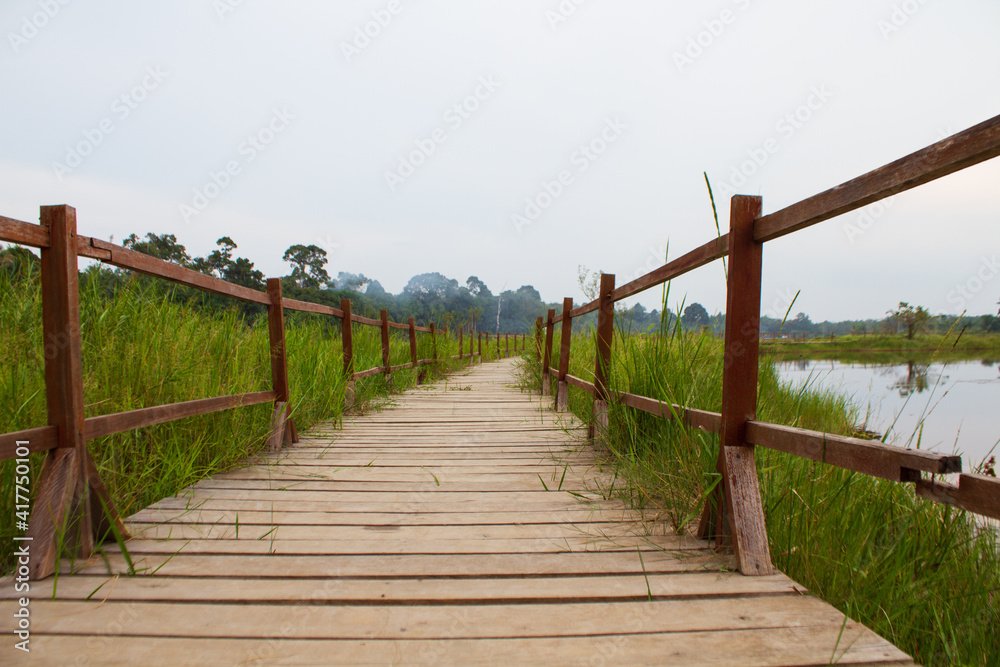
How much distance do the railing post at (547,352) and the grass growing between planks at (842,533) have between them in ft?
9.89

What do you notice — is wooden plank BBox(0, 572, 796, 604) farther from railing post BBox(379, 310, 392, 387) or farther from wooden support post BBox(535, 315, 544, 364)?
wooden support post BBox(535, 315, 544, 364)

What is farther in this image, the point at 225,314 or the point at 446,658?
the point at 225,314

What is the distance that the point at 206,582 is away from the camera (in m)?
1.41

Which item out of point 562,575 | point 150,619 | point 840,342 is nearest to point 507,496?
A: point 562,575

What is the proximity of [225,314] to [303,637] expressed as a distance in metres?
2.55

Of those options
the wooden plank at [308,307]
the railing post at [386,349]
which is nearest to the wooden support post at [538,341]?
the railing post at [386,349]

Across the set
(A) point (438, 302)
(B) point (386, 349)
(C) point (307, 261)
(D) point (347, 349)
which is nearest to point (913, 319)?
(D) point (347, 349)

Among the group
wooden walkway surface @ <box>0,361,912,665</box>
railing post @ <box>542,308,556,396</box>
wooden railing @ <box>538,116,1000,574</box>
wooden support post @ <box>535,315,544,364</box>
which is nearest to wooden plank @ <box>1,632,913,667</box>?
wooden walkway surface @ <box>0,361,912,665</box>

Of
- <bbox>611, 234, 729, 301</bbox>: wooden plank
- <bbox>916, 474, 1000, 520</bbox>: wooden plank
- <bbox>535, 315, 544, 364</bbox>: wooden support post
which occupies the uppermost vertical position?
<bbox>611, 234, 729, 301</bbox>: wooden plank

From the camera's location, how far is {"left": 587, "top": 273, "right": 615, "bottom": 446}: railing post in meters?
3.04

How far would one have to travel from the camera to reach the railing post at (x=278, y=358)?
3.02 meters

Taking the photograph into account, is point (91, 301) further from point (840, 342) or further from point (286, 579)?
point (840, 342)

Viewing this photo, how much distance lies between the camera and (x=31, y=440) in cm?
135

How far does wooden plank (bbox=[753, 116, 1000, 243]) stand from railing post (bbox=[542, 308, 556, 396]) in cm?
406
